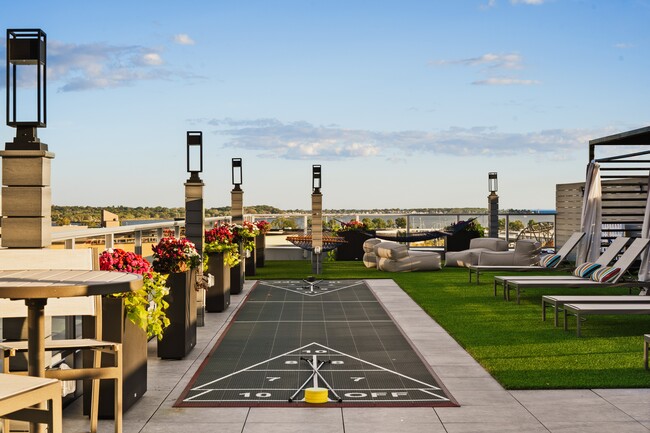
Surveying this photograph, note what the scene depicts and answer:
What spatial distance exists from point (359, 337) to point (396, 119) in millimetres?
16625

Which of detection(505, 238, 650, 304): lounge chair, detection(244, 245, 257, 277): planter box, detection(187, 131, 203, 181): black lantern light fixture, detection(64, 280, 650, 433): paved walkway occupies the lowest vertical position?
detection(64, 280, 650, 433): paved walkway

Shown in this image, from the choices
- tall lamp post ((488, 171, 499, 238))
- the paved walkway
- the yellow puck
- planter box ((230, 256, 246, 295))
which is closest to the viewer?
the paved walkway

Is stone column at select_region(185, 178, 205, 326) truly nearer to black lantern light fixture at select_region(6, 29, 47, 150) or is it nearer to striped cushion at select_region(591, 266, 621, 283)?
black lantern light fixture at select_region(6, 29, 47, 150)

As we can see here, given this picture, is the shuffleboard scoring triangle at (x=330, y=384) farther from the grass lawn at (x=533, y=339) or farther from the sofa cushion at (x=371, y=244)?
the sofa cushion at (x=371, y=244)

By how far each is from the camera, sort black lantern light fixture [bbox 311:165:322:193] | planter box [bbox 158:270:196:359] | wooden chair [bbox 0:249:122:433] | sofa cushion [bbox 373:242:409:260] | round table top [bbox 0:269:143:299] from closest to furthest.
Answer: round table top [bbox 0:269:143:299], wooden chair [bbox 0:249:122:433], planter box [bbox 158:270:196:359], sofa cushion [bbox 373:242:409:260], black lantern light fixture [bbox 311:165:322:193]

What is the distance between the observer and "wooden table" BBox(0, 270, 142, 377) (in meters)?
3.63

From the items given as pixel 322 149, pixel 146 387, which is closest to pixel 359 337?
pixel 146 387

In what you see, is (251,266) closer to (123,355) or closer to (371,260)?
(371,260)

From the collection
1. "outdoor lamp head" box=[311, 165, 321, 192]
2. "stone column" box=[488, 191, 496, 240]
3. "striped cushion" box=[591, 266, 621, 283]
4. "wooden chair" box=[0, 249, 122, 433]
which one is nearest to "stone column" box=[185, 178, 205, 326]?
"wooden chair" box=[0, 249, 122, 433]

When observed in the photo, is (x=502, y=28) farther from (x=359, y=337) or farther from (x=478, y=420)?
(x=478, y=420)

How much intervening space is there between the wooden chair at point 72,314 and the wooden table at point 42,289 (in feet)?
1.07

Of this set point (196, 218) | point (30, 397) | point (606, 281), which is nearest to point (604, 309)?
point (606, 281)

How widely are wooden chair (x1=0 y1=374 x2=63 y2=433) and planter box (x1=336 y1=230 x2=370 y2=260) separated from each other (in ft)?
55.3

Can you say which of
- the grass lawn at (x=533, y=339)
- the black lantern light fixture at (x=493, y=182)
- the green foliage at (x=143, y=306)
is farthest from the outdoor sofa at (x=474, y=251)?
the green foliage at (x=143, y=306)
